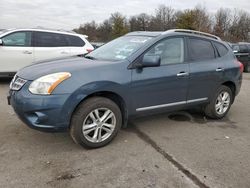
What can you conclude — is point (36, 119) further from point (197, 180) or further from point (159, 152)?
point (197, 180)

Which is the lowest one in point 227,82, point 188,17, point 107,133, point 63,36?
point 107,133

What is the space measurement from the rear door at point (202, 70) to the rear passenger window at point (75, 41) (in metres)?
5.29

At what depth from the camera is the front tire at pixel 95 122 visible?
3965 millimetres

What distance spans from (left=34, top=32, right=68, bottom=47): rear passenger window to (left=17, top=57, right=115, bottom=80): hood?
490cm

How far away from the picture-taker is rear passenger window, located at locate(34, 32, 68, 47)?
29.8 ft

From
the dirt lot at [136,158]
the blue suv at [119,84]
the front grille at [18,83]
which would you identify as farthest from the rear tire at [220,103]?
the front grille at [18,83]

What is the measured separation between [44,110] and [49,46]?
597 centimetres

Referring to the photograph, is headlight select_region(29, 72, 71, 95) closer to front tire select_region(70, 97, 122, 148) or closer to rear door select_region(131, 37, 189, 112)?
front tire select_region(70, 97, 122, 148)

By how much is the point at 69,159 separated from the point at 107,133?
697mm

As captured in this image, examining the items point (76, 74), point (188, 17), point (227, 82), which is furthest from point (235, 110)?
point (188, 17)

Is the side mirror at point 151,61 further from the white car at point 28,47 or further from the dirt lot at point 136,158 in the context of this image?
the white car at point 28,47

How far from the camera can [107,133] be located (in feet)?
14.1

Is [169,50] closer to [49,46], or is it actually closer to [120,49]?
[120,49]

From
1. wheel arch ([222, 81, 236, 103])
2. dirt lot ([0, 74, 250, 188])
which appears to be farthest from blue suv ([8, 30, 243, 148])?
dirt lot ([0, 74, 250, 188])
